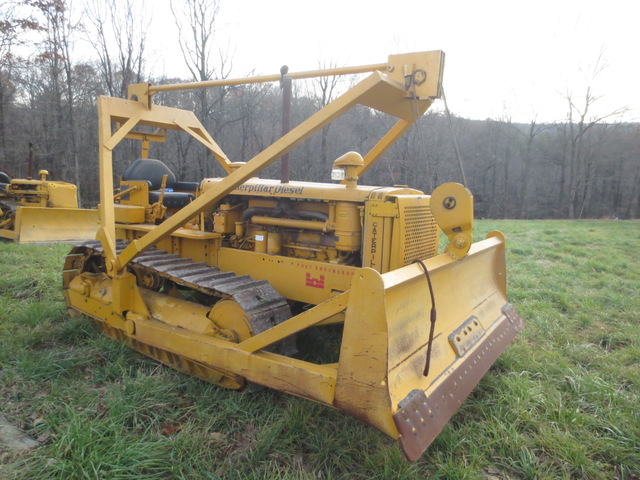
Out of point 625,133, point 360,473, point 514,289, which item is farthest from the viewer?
point 625,133

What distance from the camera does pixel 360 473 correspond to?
245cm

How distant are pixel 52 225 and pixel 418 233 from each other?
29.7 ft

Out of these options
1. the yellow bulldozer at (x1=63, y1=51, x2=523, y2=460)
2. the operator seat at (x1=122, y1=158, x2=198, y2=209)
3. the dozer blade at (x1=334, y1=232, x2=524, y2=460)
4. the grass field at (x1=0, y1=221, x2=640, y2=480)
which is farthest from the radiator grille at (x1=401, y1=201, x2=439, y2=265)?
the operator seat at (x1=122, y1=158, x2=198, y2=209)

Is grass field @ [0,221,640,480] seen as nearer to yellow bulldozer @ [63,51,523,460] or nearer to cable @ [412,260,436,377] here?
yellow bulldozer @ [63,51,523,460]

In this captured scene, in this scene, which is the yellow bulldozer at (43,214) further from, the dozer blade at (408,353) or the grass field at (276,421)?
the dozer blade at (408,353)

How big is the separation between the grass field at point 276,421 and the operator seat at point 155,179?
5.61ft

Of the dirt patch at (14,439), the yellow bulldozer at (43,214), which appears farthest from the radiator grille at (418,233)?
the yellow bulldozer at (43,214)

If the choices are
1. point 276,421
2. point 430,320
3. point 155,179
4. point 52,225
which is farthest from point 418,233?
point 52,225

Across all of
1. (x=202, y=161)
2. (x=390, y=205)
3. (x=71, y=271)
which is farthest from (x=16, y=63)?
(x=390, y=205)

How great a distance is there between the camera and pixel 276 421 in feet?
9.42

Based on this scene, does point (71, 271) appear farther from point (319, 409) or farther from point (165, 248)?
point (319, 409)

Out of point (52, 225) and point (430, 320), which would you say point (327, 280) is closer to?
point (430, 320)

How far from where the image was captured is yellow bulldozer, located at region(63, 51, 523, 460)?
2371mm

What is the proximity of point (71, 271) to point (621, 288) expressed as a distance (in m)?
7.89
